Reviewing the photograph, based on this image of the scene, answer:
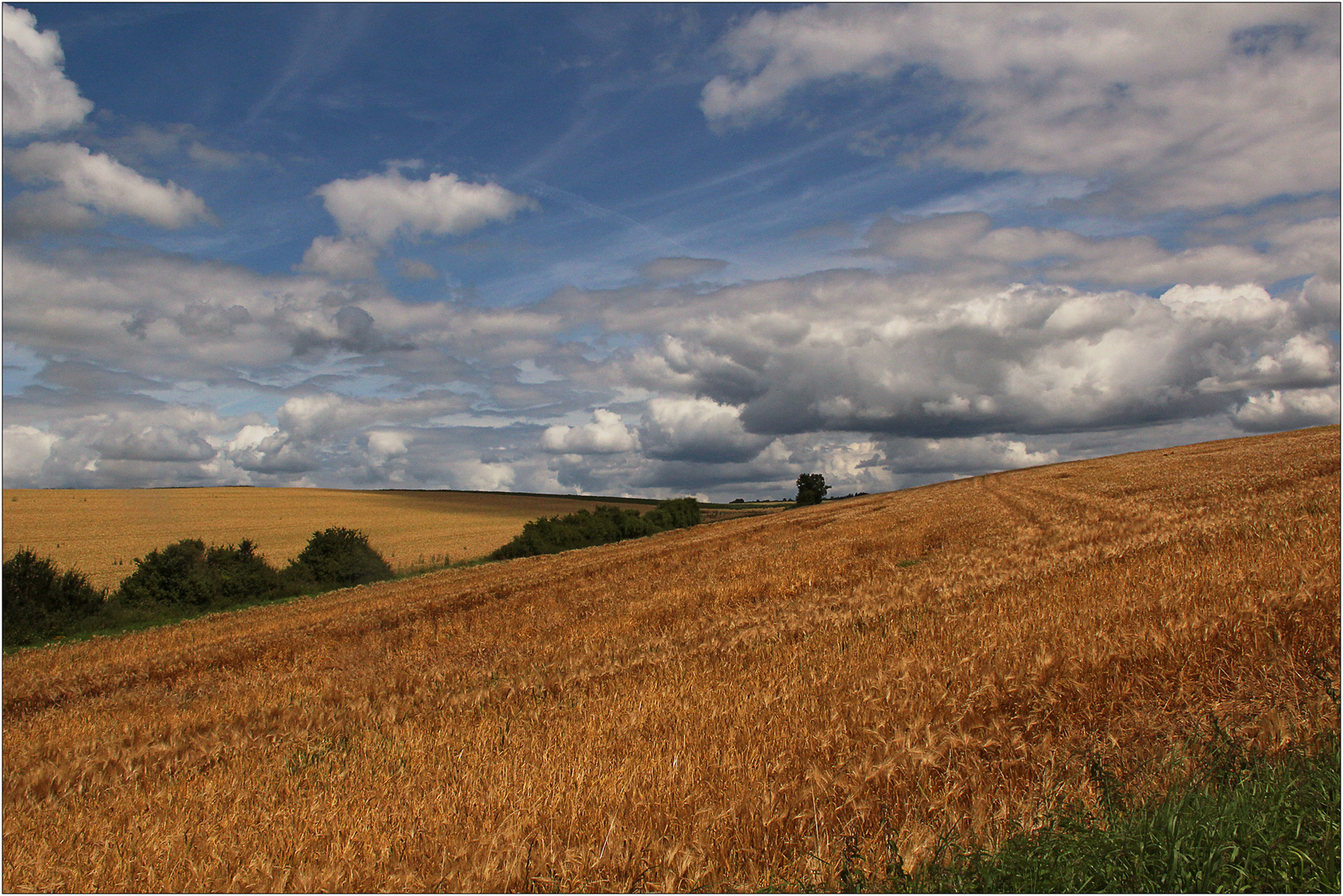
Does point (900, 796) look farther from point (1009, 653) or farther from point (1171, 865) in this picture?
point (1009, 653)

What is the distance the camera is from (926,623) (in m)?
8.90

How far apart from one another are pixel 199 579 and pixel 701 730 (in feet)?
125

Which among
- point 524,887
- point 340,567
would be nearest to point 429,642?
point 524,887

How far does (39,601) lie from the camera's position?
28.2m

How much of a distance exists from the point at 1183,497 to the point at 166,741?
926 inches

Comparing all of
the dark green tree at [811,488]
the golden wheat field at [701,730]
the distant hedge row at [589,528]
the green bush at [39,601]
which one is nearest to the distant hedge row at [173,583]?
the green bush at [39,601]

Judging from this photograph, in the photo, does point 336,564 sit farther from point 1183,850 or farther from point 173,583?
point 1183,850

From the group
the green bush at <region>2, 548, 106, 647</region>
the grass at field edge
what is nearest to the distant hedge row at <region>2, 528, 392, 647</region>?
the green bush at <region>2, 548, 106, 647</region>

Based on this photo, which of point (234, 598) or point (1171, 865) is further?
point (234, 598)

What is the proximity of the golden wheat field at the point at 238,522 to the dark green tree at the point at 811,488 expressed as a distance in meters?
37.6

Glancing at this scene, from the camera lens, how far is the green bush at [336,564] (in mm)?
40906

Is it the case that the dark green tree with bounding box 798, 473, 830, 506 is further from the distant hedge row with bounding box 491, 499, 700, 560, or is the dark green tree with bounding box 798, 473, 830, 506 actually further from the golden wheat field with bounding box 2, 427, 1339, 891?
the golden wheat field with bounding box 2, 427, 1339, 891

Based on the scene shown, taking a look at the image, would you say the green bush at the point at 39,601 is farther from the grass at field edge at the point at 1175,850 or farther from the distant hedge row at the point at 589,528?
the grass at field edge at the point at 1175,850

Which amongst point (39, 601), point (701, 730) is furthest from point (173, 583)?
point (701, 730)
